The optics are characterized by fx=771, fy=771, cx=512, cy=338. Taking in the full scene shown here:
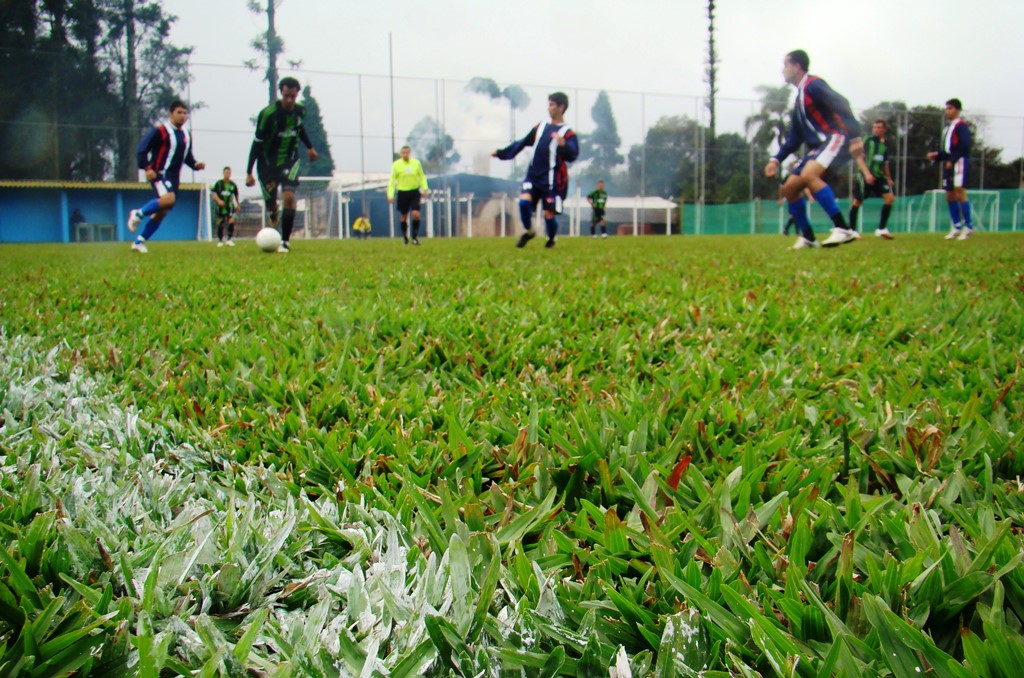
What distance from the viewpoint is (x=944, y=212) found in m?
27.3

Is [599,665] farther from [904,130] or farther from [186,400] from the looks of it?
[904,130]

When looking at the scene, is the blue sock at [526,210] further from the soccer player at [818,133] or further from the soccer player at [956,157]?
the soccer player at [956,157]

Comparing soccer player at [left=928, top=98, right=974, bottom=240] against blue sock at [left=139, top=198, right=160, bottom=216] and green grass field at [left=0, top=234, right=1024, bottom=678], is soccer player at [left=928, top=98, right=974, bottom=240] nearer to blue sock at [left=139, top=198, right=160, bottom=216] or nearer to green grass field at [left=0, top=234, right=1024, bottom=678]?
green grass field at [left=0, top=234, right=1024, bottom=678]

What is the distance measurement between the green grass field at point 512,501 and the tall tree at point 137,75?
874 inches

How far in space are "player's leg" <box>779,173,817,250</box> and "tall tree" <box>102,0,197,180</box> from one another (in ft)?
63.2

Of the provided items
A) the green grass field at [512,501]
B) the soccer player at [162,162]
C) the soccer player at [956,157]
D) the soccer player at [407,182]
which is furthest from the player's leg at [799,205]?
the soccer player at [407,182]

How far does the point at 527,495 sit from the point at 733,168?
2945 centimetres

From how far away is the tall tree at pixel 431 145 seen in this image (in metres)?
25.6

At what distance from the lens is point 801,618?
670 mm

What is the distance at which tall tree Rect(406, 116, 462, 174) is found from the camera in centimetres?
2559

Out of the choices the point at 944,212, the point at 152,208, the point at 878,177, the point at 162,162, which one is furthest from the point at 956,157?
the point at 944,212

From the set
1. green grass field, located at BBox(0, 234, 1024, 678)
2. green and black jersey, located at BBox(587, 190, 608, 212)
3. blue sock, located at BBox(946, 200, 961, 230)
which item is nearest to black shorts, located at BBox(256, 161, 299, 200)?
green grass field, located at BBox(0, 234, 1024, 678)

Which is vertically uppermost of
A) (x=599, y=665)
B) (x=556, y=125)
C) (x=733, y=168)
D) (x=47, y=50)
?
(x=47, y=50)

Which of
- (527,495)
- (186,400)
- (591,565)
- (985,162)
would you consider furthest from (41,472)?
(985,162)
